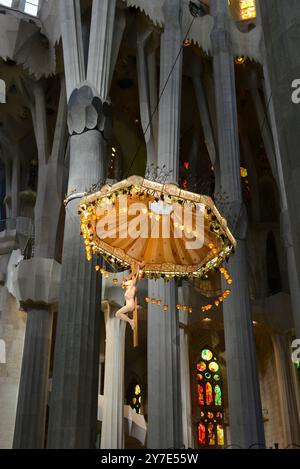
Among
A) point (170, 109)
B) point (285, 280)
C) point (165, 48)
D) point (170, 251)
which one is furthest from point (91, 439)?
point (285, 280)

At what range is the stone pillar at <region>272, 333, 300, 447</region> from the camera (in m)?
16.8

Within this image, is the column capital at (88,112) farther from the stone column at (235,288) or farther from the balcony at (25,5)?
the balcony at (25,5)

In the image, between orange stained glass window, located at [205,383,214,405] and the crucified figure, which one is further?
orange stained glass window, located at [205,383,214,405]

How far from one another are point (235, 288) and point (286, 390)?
6.36m

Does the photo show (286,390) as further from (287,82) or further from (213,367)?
(287,82)

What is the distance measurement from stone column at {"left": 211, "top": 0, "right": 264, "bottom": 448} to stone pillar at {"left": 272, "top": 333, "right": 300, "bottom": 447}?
18.6 ft

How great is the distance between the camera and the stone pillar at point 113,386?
13367mm

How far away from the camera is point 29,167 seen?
2066 cm

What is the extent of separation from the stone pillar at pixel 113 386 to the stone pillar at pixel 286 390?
563 cm

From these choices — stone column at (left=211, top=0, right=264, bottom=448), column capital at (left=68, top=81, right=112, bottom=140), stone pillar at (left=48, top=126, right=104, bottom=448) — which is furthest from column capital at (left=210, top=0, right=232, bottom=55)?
stone pillar at (left=48, top=126, right=104, bottom=448)

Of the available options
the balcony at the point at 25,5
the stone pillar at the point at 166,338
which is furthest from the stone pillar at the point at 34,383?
the balcony at the point at 25,5

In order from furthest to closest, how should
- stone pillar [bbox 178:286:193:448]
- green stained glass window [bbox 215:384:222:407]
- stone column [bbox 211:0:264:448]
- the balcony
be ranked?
green stained glass window [bbox 215:384:222:407], the balcony, stone pillar [bbox 178:286:193:448], stone column [bbox 211:0:264:448]

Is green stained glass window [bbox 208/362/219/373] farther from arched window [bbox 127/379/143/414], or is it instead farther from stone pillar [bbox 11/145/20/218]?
stone pillar [bbox 11/145/20/218]

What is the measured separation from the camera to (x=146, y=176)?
10.7 meters
